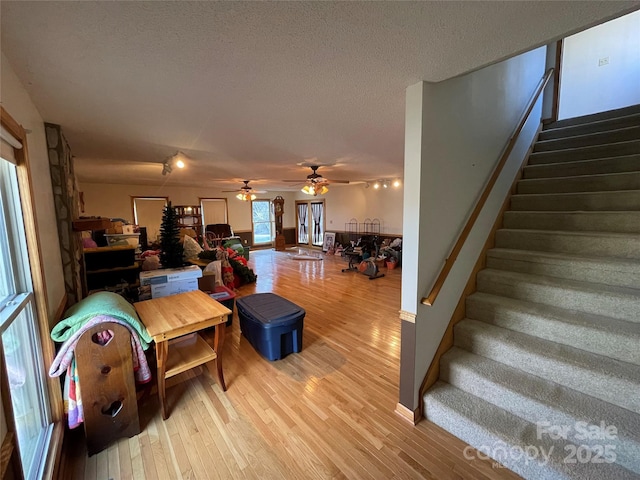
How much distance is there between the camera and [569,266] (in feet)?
7.16

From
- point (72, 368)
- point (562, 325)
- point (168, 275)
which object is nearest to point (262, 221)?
point (168, 275)

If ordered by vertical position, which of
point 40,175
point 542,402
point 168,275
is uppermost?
point 40,175

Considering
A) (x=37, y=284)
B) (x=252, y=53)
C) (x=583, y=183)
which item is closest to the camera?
(x=252, y=53)

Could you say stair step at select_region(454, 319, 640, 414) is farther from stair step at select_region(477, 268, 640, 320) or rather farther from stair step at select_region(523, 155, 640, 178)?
stair step at select_region(523, 155, 640, 178)

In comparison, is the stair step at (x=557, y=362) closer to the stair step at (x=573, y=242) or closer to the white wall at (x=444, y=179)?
the white wall at (x=444, y=179)

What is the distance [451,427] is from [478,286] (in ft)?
3.99

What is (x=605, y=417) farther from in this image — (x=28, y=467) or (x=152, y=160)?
(x=152, y=160)

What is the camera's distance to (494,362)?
2.00 metres

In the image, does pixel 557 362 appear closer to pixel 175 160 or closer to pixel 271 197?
pixel 175 160

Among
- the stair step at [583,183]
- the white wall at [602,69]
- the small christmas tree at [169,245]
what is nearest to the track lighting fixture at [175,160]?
the small christmas tree at [169,245]

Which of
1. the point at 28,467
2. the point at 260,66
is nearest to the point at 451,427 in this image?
the point at 28,467

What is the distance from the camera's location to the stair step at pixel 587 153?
277 cm

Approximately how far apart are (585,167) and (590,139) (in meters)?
0.64

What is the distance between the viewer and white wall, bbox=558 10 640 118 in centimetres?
362
